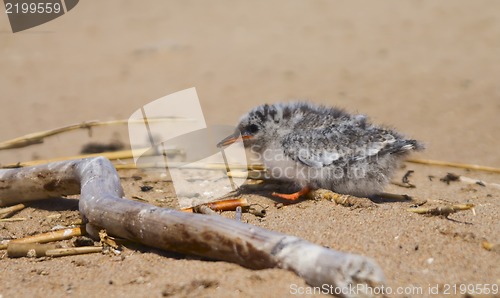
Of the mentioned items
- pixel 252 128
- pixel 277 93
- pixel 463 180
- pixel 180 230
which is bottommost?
pixel 463 180

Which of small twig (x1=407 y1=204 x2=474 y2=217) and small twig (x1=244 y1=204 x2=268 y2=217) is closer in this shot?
small twig (x1=407 y1=204 x2=474 y2=217)

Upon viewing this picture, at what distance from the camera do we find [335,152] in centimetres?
470

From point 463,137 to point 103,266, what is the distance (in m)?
5.09

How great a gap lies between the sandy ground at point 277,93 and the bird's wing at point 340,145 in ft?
1.13

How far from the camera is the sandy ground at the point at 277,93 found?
11.7ft

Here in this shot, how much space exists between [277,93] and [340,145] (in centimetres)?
486

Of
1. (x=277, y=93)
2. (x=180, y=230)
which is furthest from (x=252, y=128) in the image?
(x=277, y=93)

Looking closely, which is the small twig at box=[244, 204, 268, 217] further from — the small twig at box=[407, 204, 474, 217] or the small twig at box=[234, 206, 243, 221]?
the small twig at box=[407, 204, 474, 217]

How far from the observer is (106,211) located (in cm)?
394

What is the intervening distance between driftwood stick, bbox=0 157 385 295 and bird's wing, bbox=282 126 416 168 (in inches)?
50.0

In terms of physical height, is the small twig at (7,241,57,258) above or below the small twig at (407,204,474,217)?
above

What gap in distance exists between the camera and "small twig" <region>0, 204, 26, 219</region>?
470cm

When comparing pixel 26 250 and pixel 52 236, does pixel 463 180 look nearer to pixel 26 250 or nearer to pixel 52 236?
pixel 52 236

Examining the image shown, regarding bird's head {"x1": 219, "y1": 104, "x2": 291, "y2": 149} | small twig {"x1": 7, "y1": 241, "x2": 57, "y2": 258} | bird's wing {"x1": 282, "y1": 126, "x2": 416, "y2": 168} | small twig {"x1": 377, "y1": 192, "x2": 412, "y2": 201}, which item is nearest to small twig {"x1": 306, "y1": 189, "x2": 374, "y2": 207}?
bird's wing {"x1": 282, "y1": 126, "x2": 416, "y2": 168}
